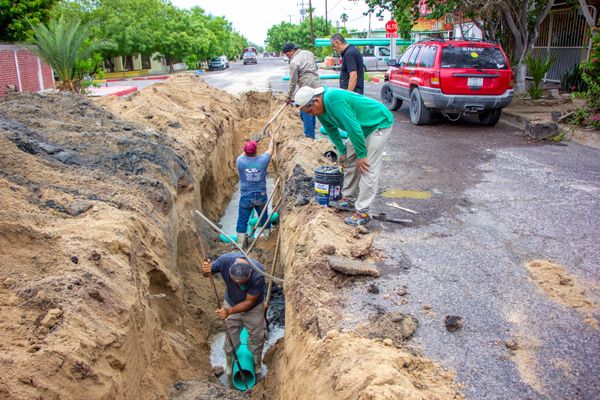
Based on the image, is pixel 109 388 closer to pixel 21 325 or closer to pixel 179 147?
pixel 21 325

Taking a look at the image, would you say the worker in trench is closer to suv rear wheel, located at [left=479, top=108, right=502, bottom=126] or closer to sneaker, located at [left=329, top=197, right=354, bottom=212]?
sneaker, located at [left=329, top=197, right=354, bottom=212]

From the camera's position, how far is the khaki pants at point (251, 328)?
642 centimetres

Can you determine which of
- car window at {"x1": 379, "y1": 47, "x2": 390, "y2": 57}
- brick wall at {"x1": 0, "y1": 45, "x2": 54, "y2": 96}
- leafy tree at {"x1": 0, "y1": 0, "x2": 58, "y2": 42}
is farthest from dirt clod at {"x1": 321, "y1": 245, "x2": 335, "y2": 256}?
car window at {"x1": 379, "y1": 47, "x2": 390, "y2": 57}

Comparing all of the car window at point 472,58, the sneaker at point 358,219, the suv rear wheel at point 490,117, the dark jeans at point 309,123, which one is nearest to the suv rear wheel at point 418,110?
the car window at point 472,58

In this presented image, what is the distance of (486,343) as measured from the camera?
4043 mm

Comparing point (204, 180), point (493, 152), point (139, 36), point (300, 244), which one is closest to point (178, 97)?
point (204, 180)

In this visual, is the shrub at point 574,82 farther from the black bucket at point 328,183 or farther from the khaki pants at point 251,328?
the khaki pants at point 251,328

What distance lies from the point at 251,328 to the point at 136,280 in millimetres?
1696

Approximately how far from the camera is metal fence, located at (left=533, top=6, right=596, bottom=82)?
18.2 m

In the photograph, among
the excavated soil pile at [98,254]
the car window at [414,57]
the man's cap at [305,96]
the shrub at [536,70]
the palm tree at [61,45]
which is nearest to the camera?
the excavated soil pile at [98,254]

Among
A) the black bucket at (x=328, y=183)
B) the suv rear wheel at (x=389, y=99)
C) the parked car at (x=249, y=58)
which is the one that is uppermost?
the parked car at (x=249, y=58)

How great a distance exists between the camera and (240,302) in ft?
20.6

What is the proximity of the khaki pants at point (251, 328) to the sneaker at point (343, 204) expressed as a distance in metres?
1.55

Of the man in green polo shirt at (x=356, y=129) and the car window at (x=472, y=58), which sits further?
the car window at (x=472, y=58)
